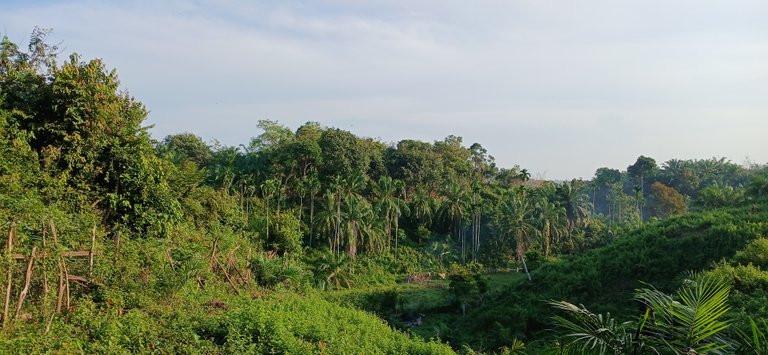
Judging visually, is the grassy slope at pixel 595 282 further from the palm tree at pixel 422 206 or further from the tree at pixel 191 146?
the tree at pixel 191 146

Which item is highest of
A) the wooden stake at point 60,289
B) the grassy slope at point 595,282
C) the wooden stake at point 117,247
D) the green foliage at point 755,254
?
the wooden stake at point 117,247

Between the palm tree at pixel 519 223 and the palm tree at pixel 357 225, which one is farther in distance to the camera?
the palm tree at pixel 519 223

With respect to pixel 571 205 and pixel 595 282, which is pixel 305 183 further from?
pixel 571 205

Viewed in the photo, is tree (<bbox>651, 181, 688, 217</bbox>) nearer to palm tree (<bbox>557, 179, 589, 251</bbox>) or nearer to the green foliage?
palm tree (<bbox>557, 179, 589, 251</bbox>)

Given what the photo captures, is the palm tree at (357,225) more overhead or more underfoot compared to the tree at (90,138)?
more underfoot

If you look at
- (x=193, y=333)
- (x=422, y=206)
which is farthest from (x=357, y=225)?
(x=193, y=333)

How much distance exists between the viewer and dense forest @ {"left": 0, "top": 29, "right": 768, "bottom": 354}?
7.38 m

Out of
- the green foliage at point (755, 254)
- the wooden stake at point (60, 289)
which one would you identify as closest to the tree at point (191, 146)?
the wooden stake at point (60, 289)

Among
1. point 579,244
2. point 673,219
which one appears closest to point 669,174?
point 579,244

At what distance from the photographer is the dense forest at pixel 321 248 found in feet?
24.2

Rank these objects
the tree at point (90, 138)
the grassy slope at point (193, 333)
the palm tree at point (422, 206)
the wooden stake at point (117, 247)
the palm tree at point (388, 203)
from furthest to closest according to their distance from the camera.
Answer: the palm tree at point (422, 206) < the palm tree at point (388, 203) < the tree at point (90, 138) < the wooden stake at point (117, 247) < the grassy slope at point (193, 333)

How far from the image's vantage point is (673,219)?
27.0 m

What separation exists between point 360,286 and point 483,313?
10.3 meters

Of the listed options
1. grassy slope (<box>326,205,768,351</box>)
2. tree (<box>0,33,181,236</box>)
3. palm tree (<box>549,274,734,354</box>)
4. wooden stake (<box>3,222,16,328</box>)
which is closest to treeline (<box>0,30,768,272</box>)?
tree (<box>0,33,181,236</box>)
